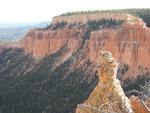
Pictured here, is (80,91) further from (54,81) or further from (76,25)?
(76,25)

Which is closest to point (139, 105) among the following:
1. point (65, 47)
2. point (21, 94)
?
point (21, 94)

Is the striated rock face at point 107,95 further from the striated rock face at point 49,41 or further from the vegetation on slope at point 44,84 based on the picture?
the striated rock face at point 49,41

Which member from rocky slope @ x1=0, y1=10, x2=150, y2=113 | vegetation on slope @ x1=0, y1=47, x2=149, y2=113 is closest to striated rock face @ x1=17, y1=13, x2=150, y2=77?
rocky slope @ x1=0, y1=10, x2=150, y2=113

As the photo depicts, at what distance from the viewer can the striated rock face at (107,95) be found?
249 inches

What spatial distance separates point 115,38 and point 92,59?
5.07m

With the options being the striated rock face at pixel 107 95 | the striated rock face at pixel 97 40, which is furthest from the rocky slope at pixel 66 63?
the striated rock face at pixel 107 95

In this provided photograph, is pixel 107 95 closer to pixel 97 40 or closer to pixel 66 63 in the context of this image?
pixel 97 40

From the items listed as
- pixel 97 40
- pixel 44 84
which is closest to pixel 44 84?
pixel 44 84

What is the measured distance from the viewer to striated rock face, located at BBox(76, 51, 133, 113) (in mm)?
6312

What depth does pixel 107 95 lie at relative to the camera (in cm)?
646

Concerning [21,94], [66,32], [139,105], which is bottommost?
[21,94]

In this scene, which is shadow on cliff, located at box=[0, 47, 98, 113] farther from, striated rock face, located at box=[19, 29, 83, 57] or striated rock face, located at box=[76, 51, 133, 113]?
striated rock face, located at box=[76, 51, 133, 113]

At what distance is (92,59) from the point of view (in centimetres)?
8406

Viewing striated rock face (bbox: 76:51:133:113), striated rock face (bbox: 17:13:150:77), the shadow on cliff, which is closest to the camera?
striated rock face (bbox: 76:51:133:113)
